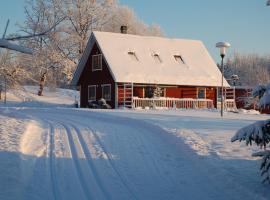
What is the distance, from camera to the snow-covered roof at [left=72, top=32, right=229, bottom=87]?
33281mm

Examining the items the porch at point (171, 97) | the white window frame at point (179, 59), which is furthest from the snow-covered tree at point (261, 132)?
the white window frame at point (179, 59)

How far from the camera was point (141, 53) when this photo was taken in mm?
35812

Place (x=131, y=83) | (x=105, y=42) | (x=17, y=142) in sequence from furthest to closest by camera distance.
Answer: (x=105, y=42), (x=131, y=83), (x=17, y=142)

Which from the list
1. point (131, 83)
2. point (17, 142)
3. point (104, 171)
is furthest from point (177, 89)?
point (104, 171)

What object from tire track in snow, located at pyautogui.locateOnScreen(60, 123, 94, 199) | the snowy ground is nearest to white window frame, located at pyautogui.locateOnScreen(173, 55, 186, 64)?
the snowy ground

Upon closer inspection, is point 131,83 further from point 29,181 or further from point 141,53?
point 29,181

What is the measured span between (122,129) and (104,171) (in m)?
6.77

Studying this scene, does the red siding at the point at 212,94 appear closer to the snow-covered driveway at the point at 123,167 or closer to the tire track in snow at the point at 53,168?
the snow-covered driveway at the point at 123,167

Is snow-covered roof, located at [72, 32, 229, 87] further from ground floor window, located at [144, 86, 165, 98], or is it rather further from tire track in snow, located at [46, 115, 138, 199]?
tire track in snow, located at [46, 115, 138, 199]

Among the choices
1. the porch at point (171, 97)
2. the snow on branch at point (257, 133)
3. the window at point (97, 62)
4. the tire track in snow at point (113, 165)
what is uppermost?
the window at point (97, 62)

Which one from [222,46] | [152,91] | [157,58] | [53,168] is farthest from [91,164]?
[157,58]

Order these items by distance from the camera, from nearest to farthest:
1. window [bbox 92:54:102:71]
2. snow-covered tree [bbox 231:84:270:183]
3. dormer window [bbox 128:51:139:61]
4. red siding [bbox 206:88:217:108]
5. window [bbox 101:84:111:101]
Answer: snow-covered tree [bbox 231:84:270:183] → window [bbox 101:84:111:101] → dormer window [bbox 128:51:139:61] → window [bbox 92:54:102:71] → red siding [bbox 206:88:217:108]

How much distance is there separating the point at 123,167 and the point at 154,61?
85.2ft

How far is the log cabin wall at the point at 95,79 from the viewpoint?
1344 inches
